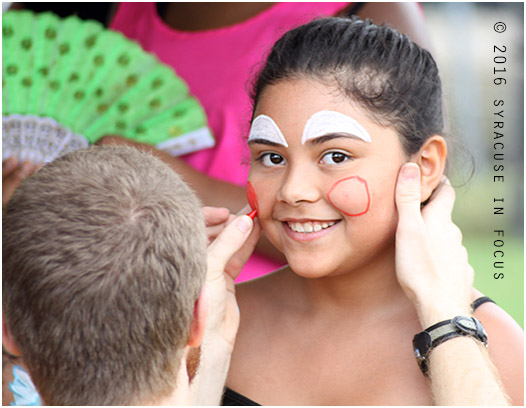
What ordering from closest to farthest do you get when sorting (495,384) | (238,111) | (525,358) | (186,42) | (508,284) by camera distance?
(495,384)
(525,358)
(238,111)
(186,42)
(508,284)

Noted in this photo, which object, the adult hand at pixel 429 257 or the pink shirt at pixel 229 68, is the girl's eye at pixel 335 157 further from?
the pink shirt at pixel 229 68

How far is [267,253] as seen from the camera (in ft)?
9.66

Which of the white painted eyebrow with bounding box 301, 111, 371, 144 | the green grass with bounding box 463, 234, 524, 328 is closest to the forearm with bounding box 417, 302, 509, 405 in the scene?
the white painted eyebrow with bounding box 301, 111, 371, 144

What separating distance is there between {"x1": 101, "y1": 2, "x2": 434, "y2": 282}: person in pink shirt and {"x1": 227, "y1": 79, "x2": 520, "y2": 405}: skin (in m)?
0.52

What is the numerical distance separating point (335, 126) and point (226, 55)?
1269 mm

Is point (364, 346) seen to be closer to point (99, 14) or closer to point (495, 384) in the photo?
point (495, 384)

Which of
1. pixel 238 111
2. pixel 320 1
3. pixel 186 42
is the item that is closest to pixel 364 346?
pixel 238 111

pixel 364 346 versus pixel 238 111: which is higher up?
pixel 238 111

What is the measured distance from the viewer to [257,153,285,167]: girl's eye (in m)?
2.34

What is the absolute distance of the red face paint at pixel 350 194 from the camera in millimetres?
2189

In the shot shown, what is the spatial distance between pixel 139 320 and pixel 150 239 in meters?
0.17

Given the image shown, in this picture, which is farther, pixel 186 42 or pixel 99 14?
pixel 99 14

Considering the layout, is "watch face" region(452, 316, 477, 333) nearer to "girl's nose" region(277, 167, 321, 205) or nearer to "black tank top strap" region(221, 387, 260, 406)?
→ "girl's nose" region(277, 167, 321, 205)

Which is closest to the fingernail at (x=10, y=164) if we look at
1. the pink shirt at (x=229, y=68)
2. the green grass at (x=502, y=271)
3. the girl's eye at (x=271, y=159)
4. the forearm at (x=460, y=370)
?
the pink shirt at (x=229, y=68)
